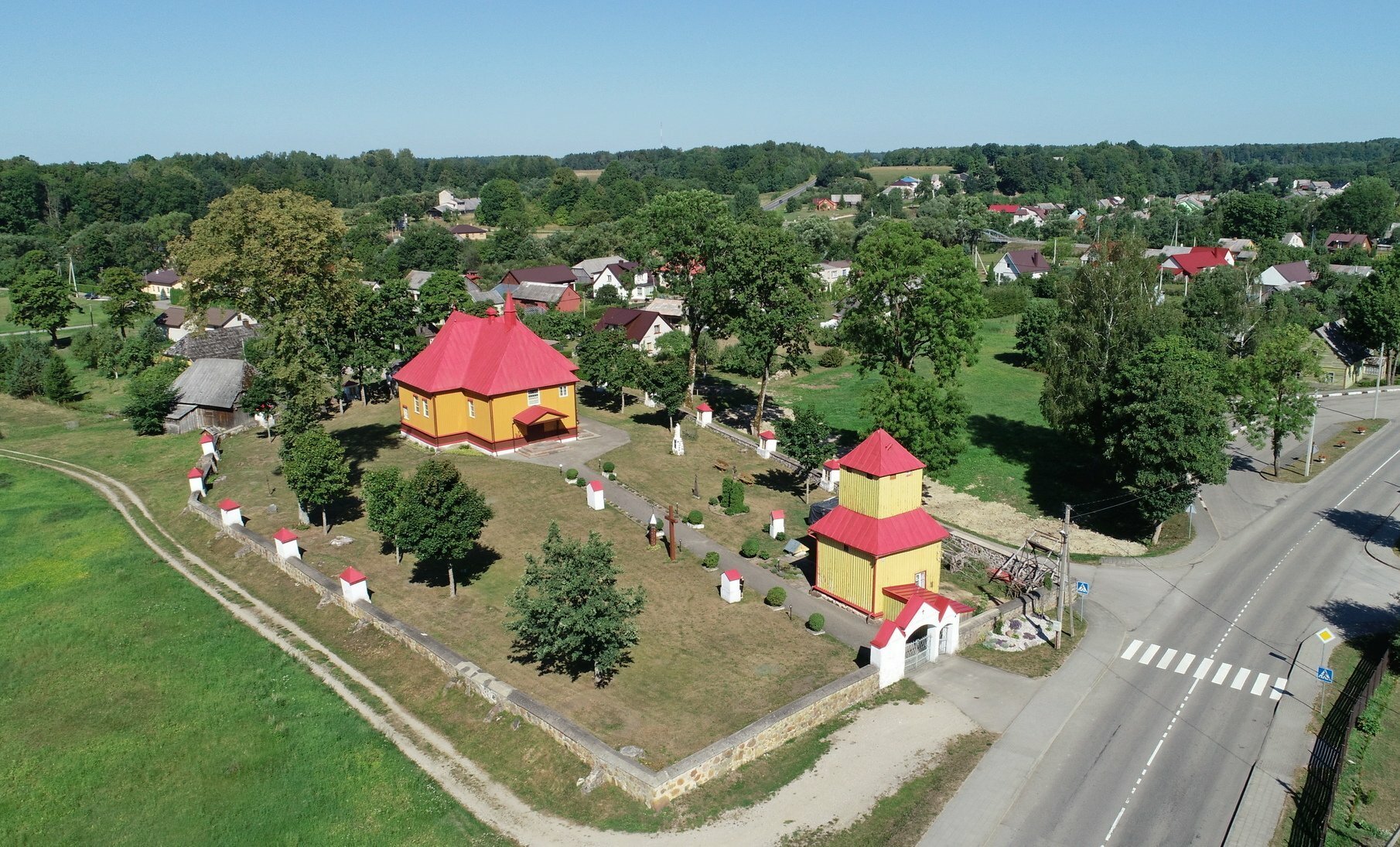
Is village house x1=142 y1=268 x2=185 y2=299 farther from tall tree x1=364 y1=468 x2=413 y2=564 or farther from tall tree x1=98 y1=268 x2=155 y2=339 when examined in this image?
tall tree x1=364 y1=468 x2=413 y2=564

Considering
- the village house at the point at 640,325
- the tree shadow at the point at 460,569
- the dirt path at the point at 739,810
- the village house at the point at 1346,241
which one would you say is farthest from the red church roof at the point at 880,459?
the village house at the point at 1346,241

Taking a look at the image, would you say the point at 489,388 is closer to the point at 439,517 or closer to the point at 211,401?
the point at 439,517

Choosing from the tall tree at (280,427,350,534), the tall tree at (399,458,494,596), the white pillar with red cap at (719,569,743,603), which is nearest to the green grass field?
the tall tree at (280,427,350,534)

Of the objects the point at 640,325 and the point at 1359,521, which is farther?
the point at 640,325

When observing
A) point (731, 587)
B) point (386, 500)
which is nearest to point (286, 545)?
point (386, 500)

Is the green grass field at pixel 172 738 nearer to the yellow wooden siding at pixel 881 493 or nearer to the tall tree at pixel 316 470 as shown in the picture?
the tall tree at pixel 316 470

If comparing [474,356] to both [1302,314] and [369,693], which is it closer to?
[369,693]
